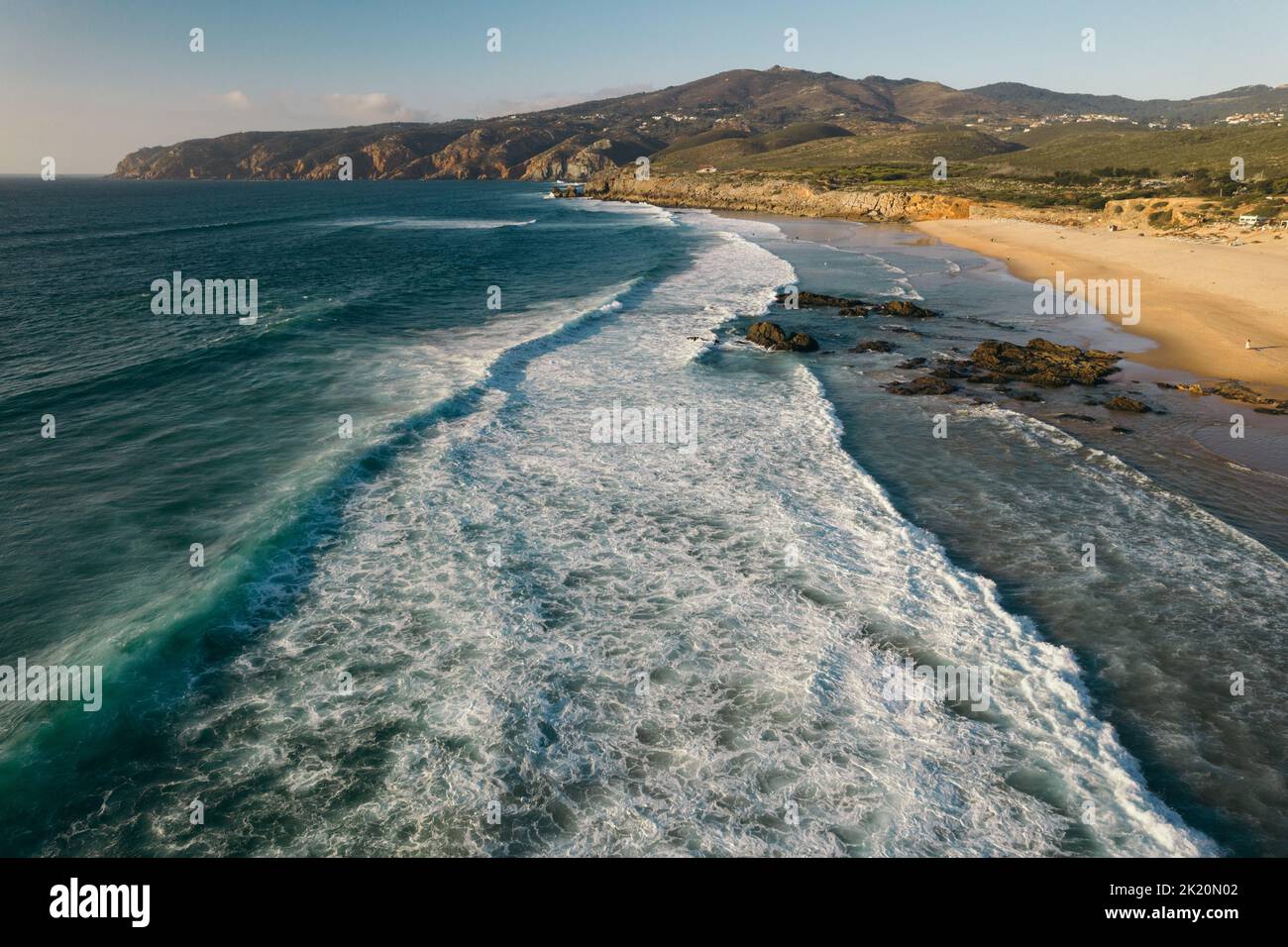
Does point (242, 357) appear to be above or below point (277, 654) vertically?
above

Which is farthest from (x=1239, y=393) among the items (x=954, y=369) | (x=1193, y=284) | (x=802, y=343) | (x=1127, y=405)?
(x=1193, y=284)

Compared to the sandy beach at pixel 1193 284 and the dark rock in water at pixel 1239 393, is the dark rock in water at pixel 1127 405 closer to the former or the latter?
the dark rock in water at pixel 1239 393

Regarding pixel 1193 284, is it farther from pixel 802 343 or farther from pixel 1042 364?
pixel 802 343

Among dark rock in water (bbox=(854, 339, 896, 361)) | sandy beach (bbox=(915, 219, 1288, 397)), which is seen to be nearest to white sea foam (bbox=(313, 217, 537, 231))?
sandy beach (bbox=(915, 219, 1288, 397))

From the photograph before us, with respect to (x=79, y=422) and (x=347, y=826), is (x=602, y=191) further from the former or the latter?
(x=347, y=826)

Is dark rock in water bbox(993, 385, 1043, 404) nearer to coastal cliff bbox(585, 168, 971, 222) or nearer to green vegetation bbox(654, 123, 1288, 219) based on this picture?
green vegetation bbox(654, 123, 1288, 219)

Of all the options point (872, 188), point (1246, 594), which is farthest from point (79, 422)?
point (872, 188)
